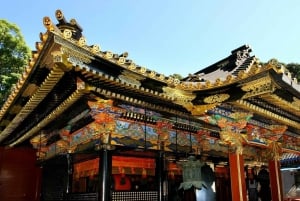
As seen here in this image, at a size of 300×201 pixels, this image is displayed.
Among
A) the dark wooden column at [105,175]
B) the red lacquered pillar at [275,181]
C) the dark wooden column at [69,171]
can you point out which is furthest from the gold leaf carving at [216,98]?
the red lacquered pillar at [275,181]

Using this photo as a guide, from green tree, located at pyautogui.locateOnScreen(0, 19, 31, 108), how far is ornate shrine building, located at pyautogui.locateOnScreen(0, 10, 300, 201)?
427 inches

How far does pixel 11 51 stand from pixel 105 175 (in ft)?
55.2

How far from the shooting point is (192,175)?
5742 millimetres

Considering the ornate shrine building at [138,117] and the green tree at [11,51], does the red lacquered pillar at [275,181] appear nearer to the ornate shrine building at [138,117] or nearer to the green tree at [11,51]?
the ornate shrine building at [138,117]

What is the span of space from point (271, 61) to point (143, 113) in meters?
2.81

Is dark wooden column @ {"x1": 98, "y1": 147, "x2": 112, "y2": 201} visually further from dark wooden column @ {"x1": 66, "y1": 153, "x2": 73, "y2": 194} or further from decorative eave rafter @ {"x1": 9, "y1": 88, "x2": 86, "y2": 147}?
dark wooden column @ {"x1": 66, "y1": 153, "x2": 73, "y2": 194}

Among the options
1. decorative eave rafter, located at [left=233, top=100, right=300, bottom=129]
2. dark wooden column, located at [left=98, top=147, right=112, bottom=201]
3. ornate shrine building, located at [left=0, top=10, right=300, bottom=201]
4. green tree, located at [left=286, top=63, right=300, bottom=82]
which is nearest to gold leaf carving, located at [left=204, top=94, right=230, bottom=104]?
ornate shrine building, located at [left=0, top=10, right=300, bottom=201]

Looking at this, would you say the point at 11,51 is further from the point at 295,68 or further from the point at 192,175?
the point at 295,68

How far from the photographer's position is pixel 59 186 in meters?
8.65

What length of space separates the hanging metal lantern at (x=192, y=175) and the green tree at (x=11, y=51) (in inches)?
610

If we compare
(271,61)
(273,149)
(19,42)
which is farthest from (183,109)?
(19,42)

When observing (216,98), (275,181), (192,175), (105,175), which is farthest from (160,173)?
(275,181)

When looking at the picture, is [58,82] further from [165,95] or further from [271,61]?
[271,61]

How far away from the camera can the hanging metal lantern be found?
18.5ft
